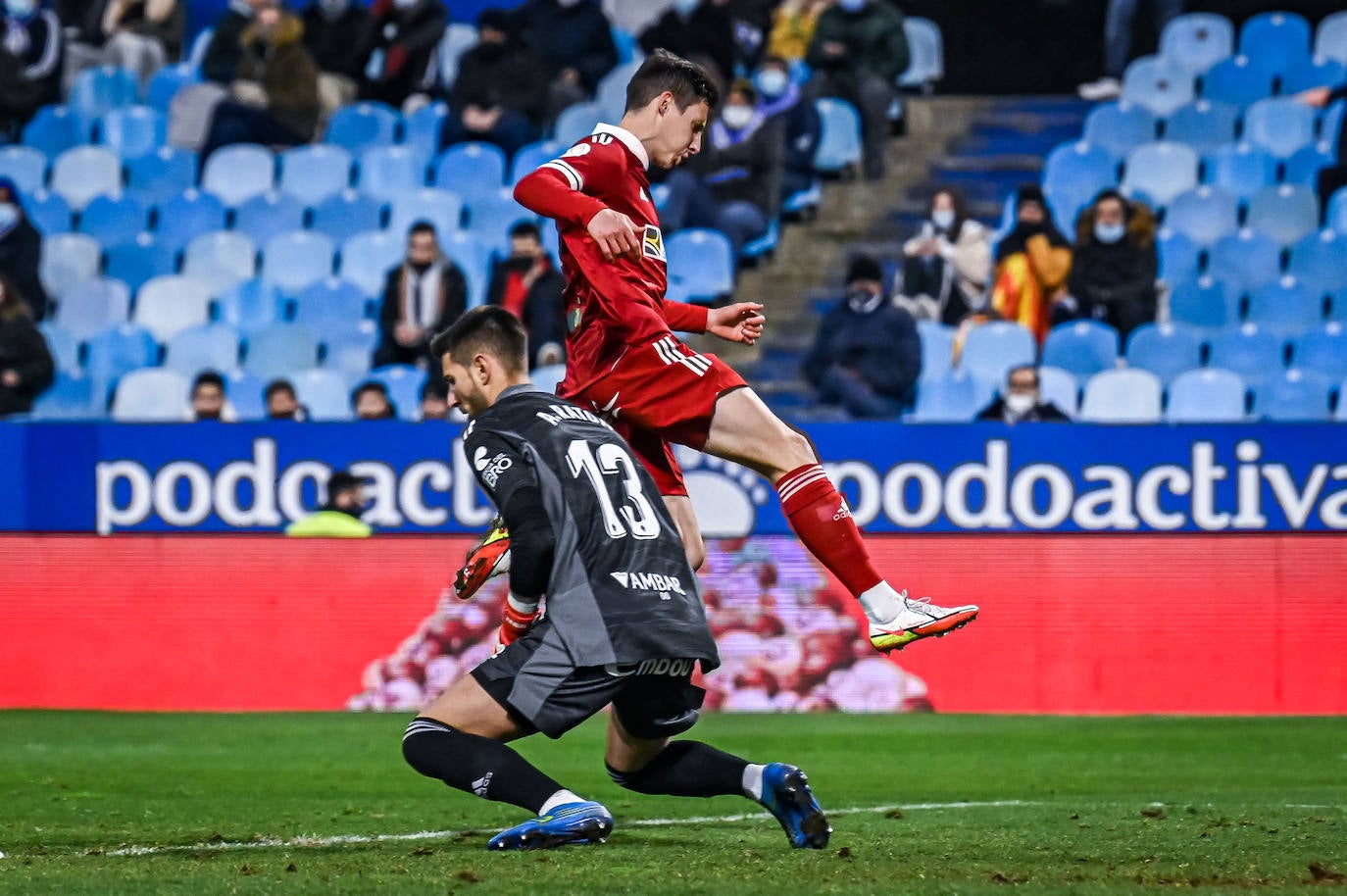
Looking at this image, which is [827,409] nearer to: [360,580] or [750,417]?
[360,580]

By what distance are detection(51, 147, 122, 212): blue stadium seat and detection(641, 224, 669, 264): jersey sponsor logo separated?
36.6ft

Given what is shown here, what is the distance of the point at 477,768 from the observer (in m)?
4.55

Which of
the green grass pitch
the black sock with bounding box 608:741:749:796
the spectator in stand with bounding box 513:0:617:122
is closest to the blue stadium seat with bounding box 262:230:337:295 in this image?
the spectator in stand with bounding box 513:0:617:122

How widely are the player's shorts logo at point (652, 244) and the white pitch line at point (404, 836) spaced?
1.88m

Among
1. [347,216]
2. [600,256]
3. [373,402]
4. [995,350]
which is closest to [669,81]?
[600,256]

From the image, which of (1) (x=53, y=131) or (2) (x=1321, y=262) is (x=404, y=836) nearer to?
(2) (x=1321, y=262)

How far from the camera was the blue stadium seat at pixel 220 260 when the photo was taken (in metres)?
14.5

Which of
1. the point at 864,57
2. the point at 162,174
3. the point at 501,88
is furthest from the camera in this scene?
the point at 162,174

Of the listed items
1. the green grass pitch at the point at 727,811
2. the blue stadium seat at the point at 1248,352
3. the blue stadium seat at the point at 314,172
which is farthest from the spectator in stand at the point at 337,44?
the blue stadium seat at the point at 1248,352

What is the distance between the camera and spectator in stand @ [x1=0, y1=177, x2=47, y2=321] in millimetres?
14336

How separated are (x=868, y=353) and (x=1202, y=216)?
10.5ft

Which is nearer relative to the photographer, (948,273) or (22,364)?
(948,273)

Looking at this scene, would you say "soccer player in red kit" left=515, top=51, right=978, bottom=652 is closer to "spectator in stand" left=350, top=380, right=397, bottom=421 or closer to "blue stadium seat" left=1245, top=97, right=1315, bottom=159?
"spectator in stand" left=350, top=380, right=397, bottom=421

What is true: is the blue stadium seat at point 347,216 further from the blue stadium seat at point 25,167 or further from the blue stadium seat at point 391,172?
the blue stadium seat at point 25,167
